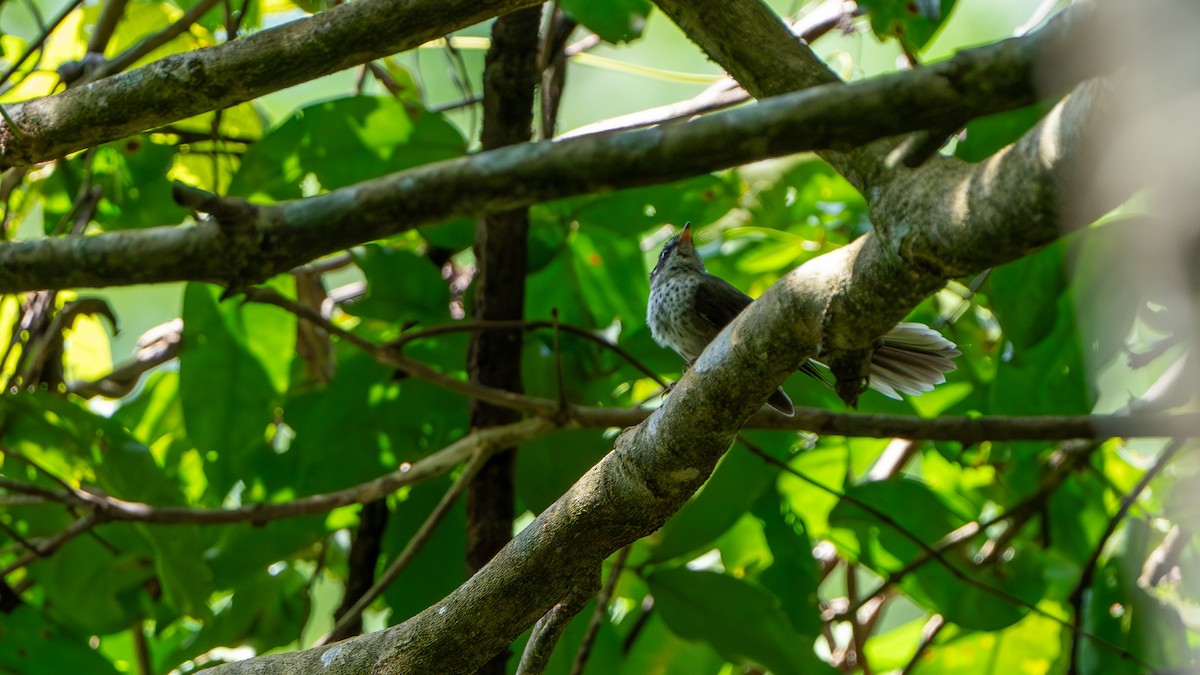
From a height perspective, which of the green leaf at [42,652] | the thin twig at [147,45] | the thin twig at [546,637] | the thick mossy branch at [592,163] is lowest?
the thin twig at [546,637]

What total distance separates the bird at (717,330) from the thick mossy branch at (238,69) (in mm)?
856

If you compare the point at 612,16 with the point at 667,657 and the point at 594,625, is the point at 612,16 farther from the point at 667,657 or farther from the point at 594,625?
the point at 667,657

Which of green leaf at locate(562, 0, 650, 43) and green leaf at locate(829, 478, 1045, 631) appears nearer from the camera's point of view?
green leaf at locate(562, 0, 650, 43)

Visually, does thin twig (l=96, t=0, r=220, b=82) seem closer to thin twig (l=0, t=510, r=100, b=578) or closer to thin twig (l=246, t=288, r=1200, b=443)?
thin twig (l=246, t=288, r=1200, b=443)

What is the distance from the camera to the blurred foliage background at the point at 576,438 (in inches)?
92.4

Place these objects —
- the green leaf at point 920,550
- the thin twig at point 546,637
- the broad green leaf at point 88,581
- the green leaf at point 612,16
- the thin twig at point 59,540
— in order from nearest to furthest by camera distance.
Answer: the thin twig at point 546,637
the green leaf at point 612,16
the thin twig at point 59,540
the green leaf at point 920,550
the broad green leaf at point 88,581

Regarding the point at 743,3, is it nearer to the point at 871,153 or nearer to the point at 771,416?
the point at 871,153

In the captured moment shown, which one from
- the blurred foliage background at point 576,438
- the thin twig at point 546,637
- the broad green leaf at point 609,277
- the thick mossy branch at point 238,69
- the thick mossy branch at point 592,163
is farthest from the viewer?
the broad green leaf at point 609,277

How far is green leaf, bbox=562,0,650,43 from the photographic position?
2.09 metres

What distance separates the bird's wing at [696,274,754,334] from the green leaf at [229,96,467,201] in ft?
2.32

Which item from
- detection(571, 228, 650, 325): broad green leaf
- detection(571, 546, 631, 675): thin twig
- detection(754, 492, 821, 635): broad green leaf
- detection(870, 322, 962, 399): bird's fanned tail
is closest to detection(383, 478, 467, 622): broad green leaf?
detection(571, 546, 631, 675): thin twig

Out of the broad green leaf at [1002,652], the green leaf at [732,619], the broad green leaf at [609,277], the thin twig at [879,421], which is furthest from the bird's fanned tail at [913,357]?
the broad green leaf at [1002,652]

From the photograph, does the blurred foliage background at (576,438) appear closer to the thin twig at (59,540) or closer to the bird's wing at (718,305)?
the thin twig at (59,540)

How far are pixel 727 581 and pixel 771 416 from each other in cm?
40
